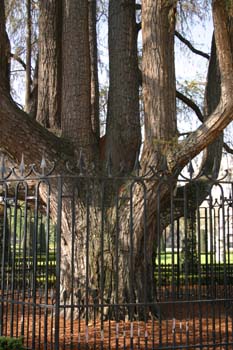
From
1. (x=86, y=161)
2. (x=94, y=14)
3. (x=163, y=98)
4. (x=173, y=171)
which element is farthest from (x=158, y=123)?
(x=94, y=14)

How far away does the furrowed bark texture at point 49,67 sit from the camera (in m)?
9.98

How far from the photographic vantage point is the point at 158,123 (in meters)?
8.10

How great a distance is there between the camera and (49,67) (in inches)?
396

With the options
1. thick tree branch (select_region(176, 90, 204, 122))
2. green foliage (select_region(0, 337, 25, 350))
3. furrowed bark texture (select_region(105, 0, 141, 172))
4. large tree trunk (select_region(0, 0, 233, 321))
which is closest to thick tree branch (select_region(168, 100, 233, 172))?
large tree trunk (select_region(0, 0, 233, 321))

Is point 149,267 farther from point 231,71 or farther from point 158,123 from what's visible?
point 231,71

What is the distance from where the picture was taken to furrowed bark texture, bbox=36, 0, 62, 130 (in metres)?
9.98

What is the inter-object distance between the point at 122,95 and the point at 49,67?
5.09 ft

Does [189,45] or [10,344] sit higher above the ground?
[189,45]

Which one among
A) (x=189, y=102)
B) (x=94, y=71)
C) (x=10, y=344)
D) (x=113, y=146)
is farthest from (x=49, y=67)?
(x=10, y=344)

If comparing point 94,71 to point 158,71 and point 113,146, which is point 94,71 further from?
point 158,71

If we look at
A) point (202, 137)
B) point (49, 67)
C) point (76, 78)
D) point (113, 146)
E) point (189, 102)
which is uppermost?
point (189, 102)

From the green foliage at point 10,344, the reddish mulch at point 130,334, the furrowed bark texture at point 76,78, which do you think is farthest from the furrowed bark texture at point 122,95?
the green foliage at point 10,344

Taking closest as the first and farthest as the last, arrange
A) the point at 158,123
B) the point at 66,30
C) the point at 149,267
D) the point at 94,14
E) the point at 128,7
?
the point at 158,123
the point at 149,267
the point at 66,30
the point at 128,7
the point at 94,14

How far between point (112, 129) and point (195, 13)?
8.10 ft
